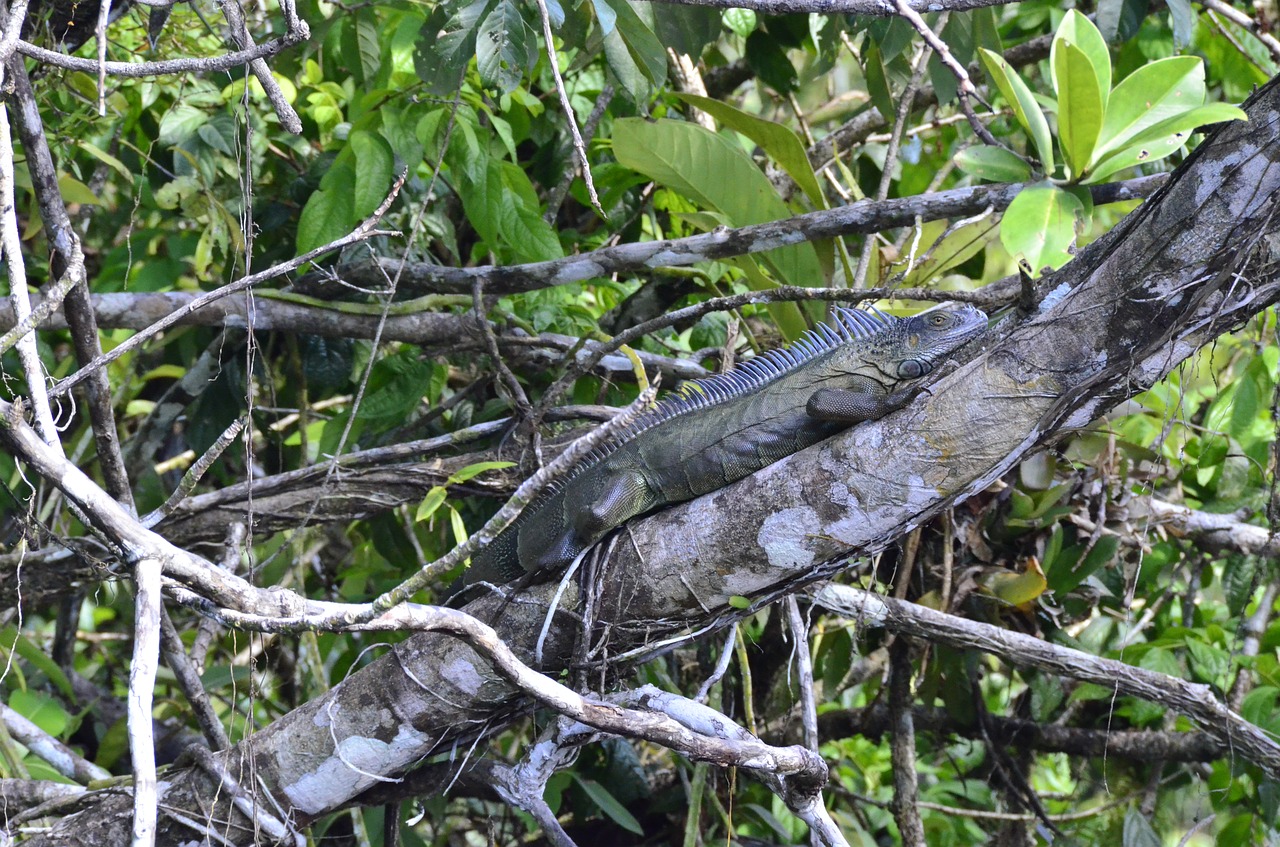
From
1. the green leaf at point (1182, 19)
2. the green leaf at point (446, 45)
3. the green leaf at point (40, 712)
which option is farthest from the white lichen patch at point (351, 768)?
the green leaf at point (1182, 19)

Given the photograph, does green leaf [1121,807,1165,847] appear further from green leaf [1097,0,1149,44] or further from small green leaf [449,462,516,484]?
green leaf [1097,0,1149,44]

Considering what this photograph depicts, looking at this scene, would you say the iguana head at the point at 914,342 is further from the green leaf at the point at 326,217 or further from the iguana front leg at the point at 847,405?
the green leaf at the point at 326,217

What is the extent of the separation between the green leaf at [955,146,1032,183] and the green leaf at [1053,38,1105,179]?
24 cm

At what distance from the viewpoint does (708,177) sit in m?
3.60

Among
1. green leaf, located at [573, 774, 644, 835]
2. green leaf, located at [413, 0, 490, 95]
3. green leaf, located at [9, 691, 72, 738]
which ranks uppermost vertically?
green leaf, located at [413, 0, 490, 95]

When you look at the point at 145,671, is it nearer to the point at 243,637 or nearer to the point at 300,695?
the point at 300,695

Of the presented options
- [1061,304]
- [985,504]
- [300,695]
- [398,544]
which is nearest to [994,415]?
[1061,304]

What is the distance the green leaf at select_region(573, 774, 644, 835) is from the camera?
12.3ft

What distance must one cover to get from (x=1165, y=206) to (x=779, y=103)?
367 centimetres

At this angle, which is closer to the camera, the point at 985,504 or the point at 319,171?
the point at 985,504

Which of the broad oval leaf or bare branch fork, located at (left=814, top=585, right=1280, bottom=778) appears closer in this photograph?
bare branch fork, located at (left=814, top=585, right=1280, bottom=778)

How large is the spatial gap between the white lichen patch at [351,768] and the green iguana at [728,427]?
0.58 m

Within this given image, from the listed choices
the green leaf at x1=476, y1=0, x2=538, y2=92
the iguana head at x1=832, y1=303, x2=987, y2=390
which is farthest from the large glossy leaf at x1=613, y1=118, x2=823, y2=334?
the green leaf at x1=476, y1=0, x2=538, y2=92

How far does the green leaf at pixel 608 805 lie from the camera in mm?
3754
